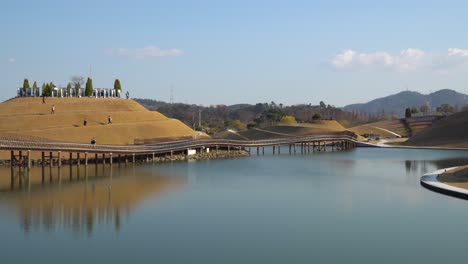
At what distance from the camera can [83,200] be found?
124 ft

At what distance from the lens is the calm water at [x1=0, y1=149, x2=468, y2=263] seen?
24.7 meters

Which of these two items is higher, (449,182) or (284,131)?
(284,131)

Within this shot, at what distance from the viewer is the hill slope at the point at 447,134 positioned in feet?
342

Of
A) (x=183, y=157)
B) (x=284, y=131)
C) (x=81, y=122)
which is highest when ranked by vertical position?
(x=81, y=122)

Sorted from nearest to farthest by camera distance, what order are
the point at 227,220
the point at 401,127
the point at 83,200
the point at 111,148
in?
the point at 227,220
the point at 83,200
the point at 111,148
the point at 401,127

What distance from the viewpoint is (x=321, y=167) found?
64062 mm

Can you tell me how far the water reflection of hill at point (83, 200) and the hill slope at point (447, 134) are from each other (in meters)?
68.0

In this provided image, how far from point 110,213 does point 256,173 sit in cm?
2515

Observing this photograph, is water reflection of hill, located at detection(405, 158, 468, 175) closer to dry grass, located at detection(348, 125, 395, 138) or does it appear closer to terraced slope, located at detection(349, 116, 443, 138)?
dry grass, located at detection(348, 125, 395, 138)

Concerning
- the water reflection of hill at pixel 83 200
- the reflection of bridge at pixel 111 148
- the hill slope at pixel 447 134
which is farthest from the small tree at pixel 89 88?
the hill slope at pixel 447 134

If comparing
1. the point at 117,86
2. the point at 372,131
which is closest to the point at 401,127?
the point at 372,131

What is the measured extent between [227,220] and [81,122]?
53591 mm

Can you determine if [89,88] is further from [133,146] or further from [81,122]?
[133,146]

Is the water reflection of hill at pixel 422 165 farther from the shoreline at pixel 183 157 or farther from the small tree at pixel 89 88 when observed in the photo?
the small tree at pixel 89 88
